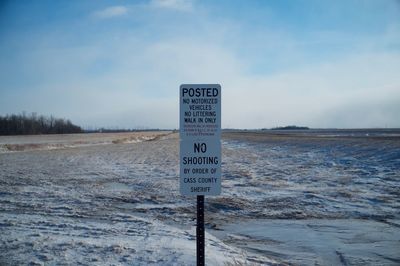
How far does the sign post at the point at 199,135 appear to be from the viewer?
13.7 feet

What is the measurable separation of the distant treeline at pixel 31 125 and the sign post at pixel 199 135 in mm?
124191

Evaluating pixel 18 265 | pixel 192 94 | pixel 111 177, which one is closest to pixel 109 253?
pixel 18 265

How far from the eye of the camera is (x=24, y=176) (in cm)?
1731

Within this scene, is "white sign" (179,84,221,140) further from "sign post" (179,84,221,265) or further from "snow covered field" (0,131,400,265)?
"snow covered field" (0,131,400,265)

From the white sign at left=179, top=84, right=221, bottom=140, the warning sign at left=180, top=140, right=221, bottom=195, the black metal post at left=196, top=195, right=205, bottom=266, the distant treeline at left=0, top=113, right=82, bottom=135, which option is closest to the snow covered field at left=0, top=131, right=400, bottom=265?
the black metal post at left=196, top=195, right=205, bottom=266

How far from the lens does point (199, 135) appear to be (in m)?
4.20

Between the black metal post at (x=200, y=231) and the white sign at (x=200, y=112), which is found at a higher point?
the white sign at (x=200, y=112)

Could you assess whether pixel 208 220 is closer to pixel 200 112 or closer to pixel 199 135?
pixel 199 135

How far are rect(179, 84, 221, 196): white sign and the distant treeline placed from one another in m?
124

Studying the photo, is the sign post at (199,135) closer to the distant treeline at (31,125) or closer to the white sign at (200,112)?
the white sign at (200,112)

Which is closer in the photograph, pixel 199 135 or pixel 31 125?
pixel 199 135

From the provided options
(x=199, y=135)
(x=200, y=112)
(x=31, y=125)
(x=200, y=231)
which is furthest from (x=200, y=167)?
(x=31, y=125)

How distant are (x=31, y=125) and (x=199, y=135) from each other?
132 metres

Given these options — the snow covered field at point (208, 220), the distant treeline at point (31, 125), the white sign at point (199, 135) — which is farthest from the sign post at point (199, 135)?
the distant treeline at point (31, 125)
